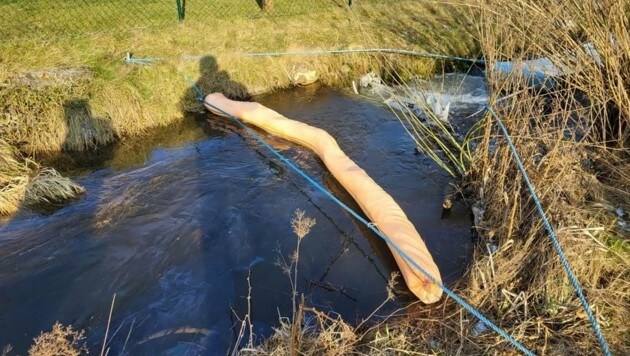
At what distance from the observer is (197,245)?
16.9 ft

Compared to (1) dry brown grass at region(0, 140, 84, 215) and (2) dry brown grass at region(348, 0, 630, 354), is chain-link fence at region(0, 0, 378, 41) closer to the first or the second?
(1) dry brown grass at region(0, 140, 84, 215)

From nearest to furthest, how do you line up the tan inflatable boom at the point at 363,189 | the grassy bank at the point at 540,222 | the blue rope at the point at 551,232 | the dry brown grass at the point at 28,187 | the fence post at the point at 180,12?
the blue rope at the point at 551,232
the grassy bank at the point at 540,222
the tan inflatable boom at the point at 363,189
the dry brown grass at the point at 28,187
the fence post at the point at 180,12

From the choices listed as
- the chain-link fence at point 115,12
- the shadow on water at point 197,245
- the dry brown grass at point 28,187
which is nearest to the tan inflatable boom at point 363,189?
the shadow on water at point 197,245

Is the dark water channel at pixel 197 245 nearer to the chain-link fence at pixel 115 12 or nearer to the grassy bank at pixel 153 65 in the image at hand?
the grassy bank at pixel 153 65

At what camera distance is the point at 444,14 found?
12.5 meters

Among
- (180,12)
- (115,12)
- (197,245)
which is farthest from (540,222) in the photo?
(115,12)

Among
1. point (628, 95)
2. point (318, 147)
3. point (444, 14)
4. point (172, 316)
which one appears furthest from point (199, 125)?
point (444, 14)

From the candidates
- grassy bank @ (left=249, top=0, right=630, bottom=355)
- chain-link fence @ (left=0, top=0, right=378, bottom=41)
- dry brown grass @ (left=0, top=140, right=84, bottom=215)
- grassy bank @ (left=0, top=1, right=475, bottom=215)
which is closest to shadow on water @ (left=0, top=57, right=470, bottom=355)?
dry brown grass @ (left=0, top=140, right=84, bottom=215)

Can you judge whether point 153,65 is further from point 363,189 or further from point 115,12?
point 363,189

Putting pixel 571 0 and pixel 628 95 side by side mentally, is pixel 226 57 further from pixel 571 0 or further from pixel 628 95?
pixel 628 95

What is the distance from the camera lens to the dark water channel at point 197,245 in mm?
4246

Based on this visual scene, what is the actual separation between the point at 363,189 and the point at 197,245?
82.3 inches

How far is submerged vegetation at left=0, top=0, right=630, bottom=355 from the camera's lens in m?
3.57

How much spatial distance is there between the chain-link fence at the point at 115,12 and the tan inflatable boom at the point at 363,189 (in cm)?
313
